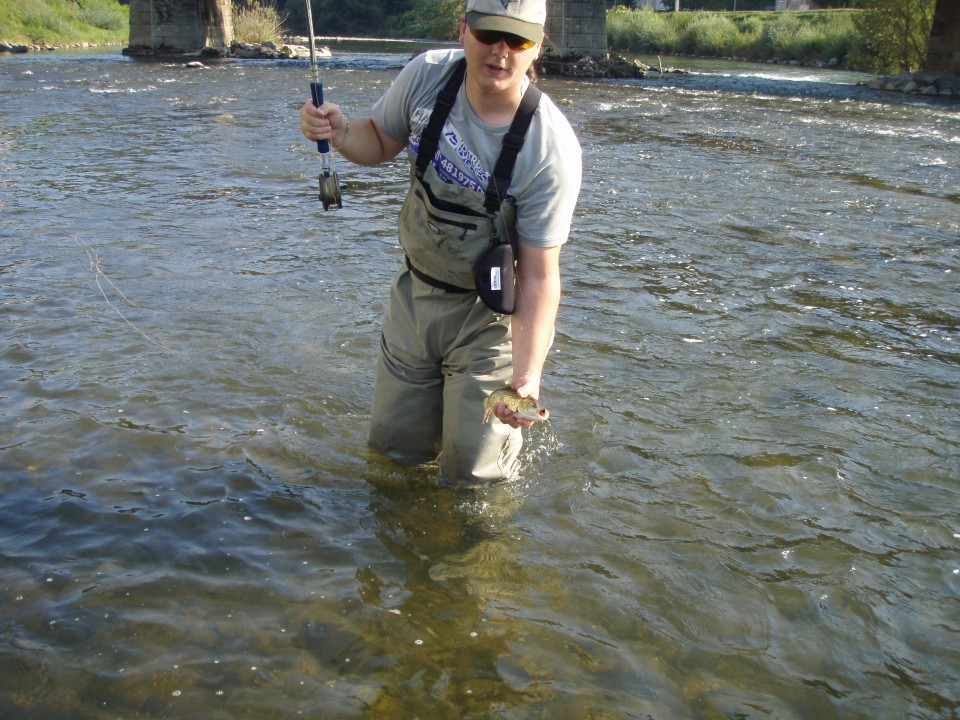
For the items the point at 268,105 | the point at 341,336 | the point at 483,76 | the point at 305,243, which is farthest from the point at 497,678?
the point at 268,105

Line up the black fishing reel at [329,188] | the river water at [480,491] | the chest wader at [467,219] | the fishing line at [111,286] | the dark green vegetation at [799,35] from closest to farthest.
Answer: the river water at [480,491]
the chest wader at [467,219]
the black fishing reel at [329,188]
the fishing line at [111,286]
the dark green vegetation at [799,35]

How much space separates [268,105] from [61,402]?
1820 cm

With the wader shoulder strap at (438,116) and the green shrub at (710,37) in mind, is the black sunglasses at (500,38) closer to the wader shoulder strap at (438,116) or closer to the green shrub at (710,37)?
the wader shoulder strap at (438,116)

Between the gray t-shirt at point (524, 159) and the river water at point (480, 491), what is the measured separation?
161cm

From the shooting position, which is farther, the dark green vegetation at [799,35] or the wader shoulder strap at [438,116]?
the dark green vegetation at [799,35]

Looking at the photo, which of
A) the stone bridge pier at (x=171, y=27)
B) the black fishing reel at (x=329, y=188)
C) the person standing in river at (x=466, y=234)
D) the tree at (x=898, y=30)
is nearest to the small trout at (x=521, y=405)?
the person standing in river at (x=466, y=234)

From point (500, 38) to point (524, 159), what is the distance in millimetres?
480

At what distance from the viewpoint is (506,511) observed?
4590 mm

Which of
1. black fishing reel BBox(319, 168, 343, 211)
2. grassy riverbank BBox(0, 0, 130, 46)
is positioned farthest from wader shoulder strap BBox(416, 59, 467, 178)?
grassy riverbank BBox(0, 0, 130, 46)

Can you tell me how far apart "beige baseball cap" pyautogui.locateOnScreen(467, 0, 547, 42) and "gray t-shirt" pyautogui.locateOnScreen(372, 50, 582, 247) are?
12.2 inches

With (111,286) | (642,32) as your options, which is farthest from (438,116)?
(642,32)

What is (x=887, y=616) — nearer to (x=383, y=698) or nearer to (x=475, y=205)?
(x=383, y=698)

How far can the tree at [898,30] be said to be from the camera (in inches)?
1443

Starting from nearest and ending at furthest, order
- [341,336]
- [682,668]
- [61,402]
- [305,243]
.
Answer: [682,668], [61,402], [341,336], [305,243]
